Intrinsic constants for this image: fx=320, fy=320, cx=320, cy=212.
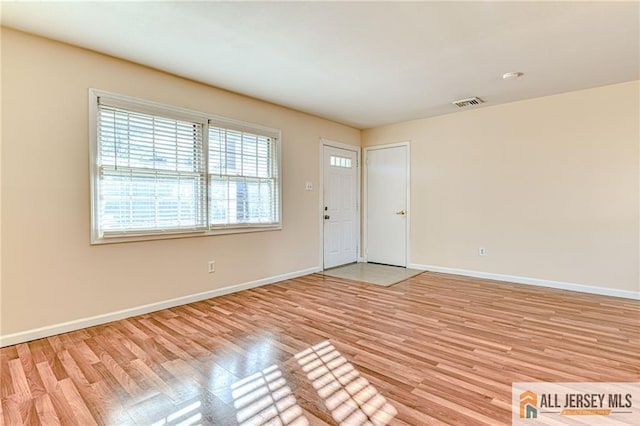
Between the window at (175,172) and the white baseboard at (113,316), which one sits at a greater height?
the window at (175,172)

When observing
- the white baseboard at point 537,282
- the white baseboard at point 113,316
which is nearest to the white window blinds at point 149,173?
the white baseboard at point 113,316

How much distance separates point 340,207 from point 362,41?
3.31 m

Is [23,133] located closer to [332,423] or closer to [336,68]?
[336,68]

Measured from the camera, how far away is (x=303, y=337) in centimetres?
276

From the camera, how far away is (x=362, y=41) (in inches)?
109

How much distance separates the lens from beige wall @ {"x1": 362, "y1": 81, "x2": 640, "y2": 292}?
3834 millimetres

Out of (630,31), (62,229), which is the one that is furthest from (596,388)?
(62,229)

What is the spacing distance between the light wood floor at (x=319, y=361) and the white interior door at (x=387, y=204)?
214cm

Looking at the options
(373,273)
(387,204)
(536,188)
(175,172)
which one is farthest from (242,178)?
(536,188)

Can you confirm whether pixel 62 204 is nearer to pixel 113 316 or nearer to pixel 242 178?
pixel 113 316

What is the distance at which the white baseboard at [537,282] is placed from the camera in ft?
12.6

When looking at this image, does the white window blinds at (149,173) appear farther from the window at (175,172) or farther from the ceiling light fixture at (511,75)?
the ceiling light fixture at (511,75)

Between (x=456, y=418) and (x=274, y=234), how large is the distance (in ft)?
11.0

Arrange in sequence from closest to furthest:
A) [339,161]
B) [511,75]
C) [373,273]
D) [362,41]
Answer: [362,41] < [511,75] < [373,273] < [339,161]
